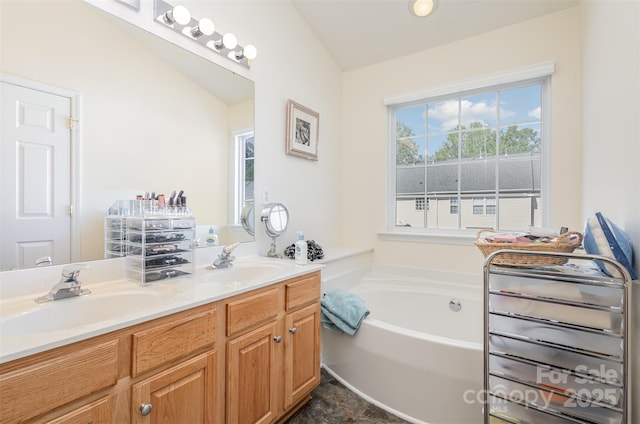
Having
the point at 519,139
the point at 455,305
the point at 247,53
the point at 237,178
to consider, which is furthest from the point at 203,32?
the point at 455,305

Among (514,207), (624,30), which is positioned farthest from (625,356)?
(514,207)

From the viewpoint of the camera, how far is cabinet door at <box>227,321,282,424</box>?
1231 millimetres

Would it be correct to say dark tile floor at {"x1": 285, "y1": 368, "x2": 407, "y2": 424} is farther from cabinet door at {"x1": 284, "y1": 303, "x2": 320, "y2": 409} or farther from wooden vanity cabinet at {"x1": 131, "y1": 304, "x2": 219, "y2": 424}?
wooden vanity cabinet at {"x1": 131, "y1": 304, "x2": 219, "y2": 424}

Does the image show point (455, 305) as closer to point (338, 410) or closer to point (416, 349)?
point (416, 349)

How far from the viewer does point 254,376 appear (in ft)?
4.35

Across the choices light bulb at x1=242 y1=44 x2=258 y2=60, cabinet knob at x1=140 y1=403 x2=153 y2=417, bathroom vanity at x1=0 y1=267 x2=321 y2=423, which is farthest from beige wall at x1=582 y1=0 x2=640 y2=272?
light bulb at x1=242 y1=44 x2=258 y2=60

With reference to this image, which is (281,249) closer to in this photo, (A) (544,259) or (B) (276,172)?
(B) (276,172)

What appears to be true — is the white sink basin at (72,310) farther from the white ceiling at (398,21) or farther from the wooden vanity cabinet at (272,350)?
the white ceiling at (398,21)

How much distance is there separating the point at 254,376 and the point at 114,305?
2.13 ft

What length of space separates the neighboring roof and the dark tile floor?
5.80 ft

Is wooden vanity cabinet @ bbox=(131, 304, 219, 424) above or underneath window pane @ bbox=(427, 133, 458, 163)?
underneath

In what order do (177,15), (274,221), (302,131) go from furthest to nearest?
1. (302,131)
2. (274,221)
3. (177,15)

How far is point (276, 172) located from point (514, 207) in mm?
Result: 1912

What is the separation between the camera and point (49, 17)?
1155 mm
